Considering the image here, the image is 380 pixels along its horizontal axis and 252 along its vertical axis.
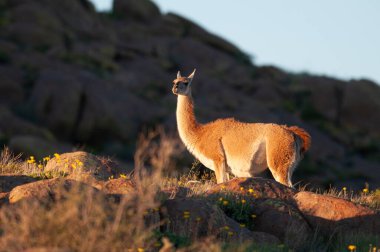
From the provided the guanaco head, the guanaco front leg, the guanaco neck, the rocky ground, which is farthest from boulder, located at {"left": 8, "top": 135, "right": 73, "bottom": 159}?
the rocky ground

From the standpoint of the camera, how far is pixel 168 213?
8.82 m

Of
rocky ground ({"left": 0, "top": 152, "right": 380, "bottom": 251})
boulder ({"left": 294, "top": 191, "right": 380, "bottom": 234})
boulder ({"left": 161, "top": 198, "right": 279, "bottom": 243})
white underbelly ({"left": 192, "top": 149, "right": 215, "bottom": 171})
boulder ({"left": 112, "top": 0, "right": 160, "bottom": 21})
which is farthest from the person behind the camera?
boulder ({"left": 112, "top": 0, "right": 160, "bottom": 21})

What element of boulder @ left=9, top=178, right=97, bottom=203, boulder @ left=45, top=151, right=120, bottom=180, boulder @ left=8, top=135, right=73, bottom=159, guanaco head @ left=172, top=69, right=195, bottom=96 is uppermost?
guanaco head @ left=172, top=69, right=195, bottom=96

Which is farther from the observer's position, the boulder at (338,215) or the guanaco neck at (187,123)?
the guanaco neck at (187,123)

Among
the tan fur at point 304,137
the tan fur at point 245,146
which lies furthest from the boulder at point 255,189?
the tan fur at point 304,137

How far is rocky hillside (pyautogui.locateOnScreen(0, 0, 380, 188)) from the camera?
37.1 m

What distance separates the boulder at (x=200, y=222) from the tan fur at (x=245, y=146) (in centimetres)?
321

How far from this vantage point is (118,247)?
6.82 m

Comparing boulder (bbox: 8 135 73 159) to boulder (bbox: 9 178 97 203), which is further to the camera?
boulder (bbox: 8 135 73 159)

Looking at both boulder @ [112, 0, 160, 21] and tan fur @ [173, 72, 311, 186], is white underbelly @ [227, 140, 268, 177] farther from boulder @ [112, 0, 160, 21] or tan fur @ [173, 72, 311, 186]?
boulder @ [112, 0, 160, 21]

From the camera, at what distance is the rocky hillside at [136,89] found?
1460 inches

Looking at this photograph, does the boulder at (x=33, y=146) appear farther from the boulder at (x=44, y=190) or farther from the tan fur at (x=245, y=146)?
the boulder at (x=44, y=190)

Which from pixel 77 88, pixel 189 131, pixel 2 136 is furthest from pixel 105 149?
pixel 189 131

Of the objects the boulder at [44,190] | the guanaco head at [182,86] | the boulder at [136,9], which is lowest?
the boulder at [44,190]
